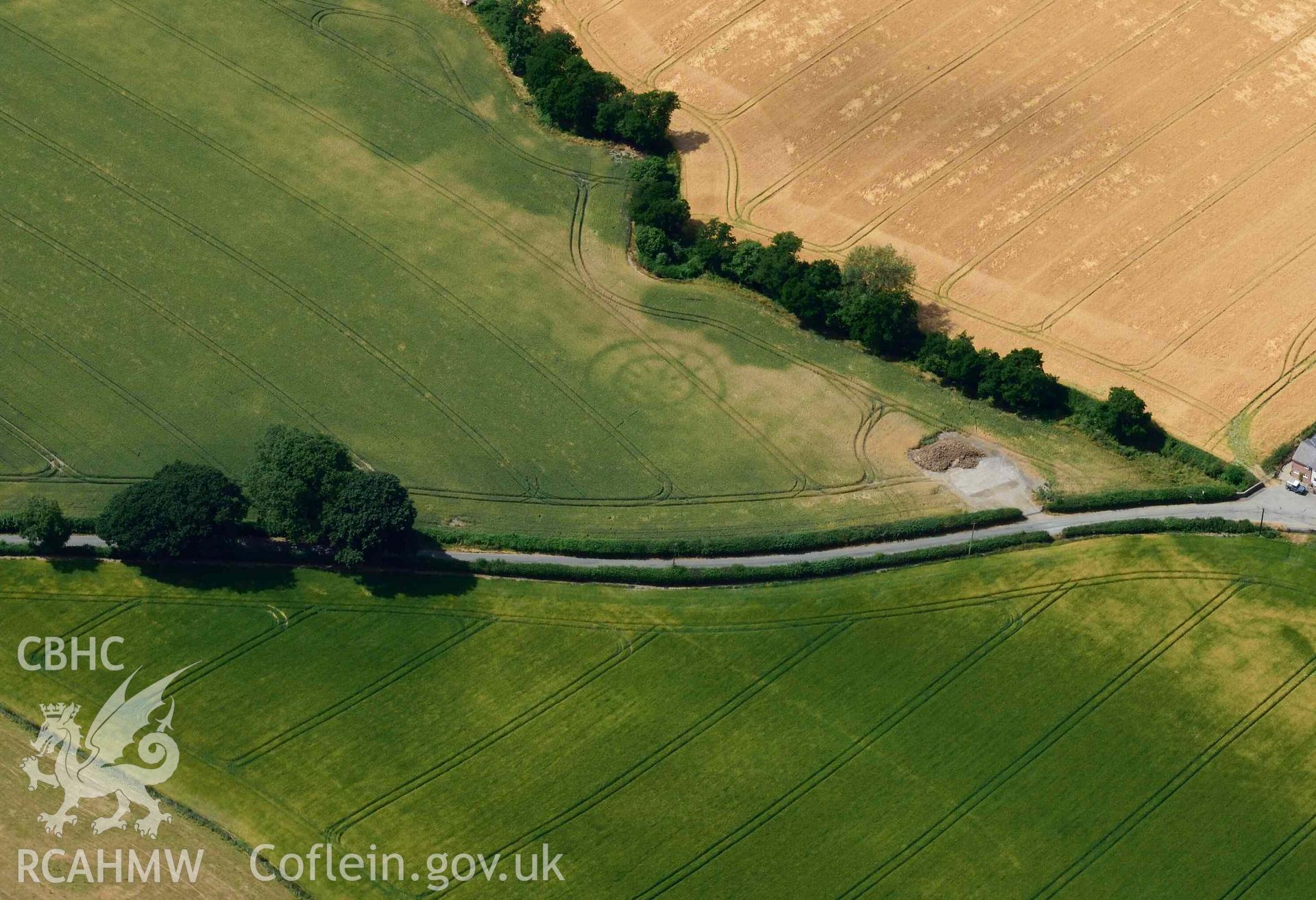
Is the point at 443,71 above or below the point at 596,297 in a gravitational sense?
above

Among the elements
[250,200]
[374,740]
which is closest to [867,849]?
[374,740]

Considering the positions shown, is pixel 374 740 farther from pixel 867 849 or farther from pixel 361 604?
pixel 867 849

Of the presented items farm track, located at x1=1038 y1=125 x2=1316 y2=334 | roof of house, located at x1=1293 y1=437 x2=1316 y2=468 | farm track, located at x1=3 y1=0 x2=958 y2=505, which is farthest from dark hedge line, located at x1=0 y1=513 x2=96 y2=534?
roof of house, located at x1=1293 y1=437 x2=1316 y2=468

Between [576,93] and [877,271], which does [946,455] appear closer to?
[877,271]

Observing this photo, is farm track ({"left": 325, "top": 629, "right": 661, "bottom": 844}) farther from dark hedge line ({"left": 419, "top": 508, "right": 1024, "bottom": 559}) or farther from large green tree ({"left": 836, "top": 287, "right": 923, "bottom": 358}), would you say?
large green tree ({"left": 836, "top": 287, "right": 923, "bottom": 358})

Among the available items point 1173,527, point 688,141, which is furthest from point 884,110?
point 1173,527
